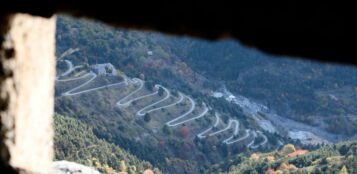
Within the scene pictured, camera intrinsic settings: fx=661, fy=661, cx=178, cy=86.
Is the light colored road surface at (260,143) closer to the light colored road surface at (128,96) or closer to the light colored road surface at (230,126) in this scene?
the light colored road surface at (230,126)

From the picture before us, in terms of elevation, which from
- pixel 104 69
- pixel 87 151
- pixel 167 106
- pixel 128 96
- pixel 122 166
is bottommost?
pixel 167 106

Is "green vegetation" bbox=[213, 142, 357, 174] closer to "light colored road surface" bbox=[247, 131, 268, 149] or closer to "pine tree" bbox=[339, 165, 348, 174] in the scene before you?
"pine tree" bbox=[339, 165, 348, 174]

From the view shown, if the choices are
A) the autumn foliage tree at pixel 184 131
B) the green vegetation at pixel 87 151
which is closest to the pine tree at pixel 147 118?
the autumn foliage tree at pixel 184 131

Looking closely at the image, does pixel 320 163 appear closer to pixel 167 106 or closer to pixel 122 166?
pixel 122 166

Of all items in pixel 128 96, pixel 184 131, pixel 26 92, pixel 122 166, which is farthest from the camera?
pixel 128 96

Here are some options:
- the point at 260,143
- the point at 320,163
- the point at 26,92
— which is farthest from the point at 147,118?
the point at 26,92

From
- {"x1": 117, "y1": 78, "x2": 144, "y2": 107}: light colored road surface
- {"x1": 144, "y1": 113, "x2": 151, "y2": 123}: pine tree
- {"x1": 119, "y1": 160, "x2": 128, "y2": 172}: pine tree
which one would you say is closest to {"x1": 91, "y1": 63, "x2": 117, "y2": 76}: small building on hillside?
{"x1": 117, "y1": 78, "x2": 144, "y2": 107}: light colored road surface

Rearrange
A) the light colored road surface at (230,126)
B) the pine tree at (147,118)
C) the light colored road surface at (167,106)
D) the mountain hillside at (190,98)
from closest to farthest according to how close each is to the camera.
Answer: the mountain hillside at (190,98) → the pine tree at (147,118) → the light colored road surface at (167,106) → the light colored road surface at (230,126)
